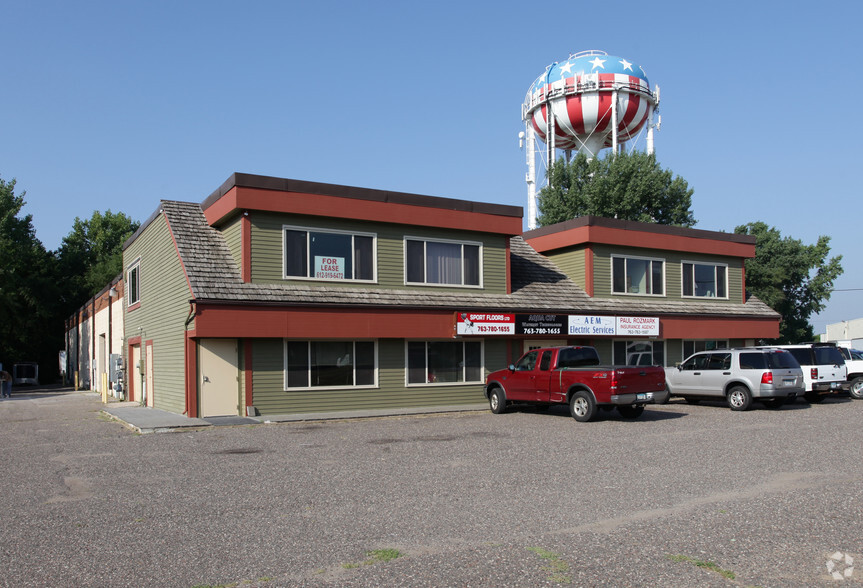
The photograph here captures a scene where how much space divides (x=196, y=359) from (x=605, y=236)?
15.1 m

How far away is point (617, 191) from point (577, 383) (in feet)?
95.3

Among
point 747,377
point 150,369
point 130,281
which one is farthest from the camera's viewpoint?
point 130,281

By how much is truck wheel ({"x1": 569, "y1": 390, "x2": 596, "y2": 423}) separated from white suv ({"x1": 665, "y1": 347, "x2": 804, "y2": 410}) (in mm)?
5515

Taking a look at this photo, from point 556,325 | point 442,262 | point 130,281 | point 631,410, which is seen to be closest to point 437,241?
point 442,262

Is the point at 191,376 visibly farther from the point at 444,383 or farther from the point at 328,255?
the point at 444,383

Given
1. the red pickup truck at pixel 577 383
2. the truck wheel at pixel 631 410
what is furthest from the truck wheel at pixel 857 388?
the truck wheel at pixel 631 410

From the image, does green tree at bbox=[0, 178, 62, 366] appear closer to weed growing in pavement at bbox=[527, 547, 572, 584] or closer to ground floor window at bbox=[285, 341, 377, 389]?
ground floor window at bbox=[285, 341, 377, 389]

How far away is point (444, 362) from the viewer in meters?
22.8

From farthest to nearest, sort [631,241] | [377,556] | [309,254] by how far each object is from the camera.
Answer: [631,241] < [309,254] < [377,556]

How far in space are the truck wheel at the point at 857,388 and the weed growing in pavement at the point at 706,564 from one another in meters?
21.4

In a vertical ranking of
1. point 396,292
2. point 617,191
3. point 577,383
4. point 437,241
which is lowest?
point 577,383

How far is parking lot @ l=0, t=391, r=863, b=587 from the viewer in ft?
19.6

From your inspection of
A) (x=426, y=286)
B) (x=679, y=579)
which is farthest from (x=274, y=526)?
(x=426, y=286)

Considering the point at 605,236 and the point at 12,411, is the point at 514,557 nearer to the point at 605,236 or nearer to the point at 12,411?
the point at 605,236
